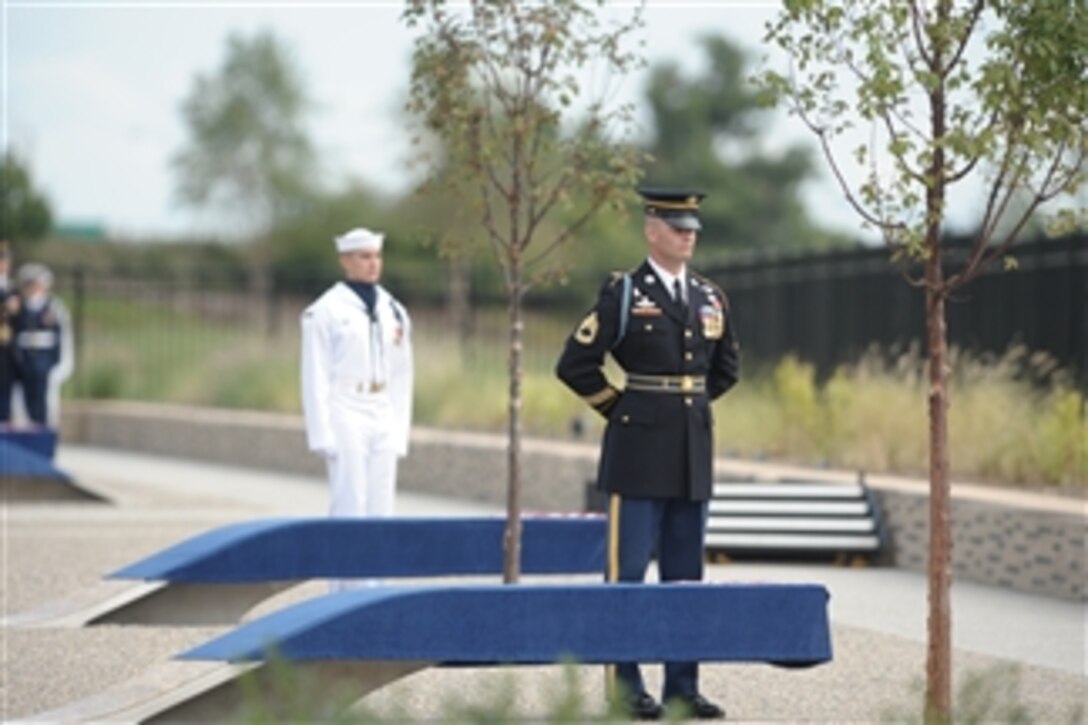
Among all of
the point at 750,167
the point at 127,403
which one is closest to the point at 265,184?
the point at 750,167

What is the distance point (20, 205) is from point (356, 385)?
38.4 metres

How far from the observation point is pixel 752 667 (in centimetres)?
1193

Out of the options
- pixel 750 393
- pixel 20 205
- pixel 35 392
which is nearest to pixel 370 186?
pixel 20 205

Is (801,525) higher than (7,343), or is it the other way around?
(7,343)

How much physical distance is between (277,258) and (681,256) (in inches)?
2454

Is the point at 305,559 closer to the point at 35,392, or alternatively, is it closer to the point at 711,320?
the point at 711,320

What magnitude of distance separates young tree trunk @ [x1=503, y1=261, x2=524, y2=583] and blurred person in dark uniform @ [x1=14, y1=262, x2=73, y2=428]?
42.6 ft

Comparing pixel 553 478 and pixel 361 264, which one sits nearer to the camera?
pixel 361 264

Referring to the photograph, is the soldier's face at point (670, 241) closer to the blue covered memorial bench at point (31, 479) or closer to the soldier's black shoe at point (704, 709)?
the soldier's black shoe at point (704, 709)

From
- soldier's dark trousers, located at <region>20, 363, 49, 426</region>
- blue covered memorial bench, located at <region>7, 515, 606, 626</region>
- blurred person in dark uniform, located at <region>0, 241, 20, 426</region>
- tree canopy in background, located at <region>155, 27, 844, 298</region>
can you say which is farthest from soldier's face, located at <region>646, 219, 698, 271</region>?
tree canopy in background, located at <region>155, 27, 844, 298</region>

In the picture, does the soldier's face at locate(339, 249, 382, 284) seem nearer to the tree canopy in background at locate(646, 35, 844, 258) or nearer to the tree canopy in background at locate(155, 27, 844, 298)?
the tree canopy in background at locate(155, 27, 844, 298)

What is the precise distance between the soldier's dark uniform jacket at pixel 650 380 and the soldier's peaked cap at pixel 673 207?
217 mm

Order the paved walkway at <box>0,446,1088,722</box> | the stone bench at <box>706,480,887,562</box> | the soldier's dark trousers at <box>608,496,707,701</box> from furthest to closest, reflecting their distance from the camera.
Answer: the stone bench at <box>706,480,887,562</box>, the paved walkway at <box>0,446,1088,722</box>, the soldier's dark trousers at <box>608,496,707,701</box>

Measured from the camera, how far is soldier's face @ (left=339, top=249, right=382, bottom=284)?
13.8m
